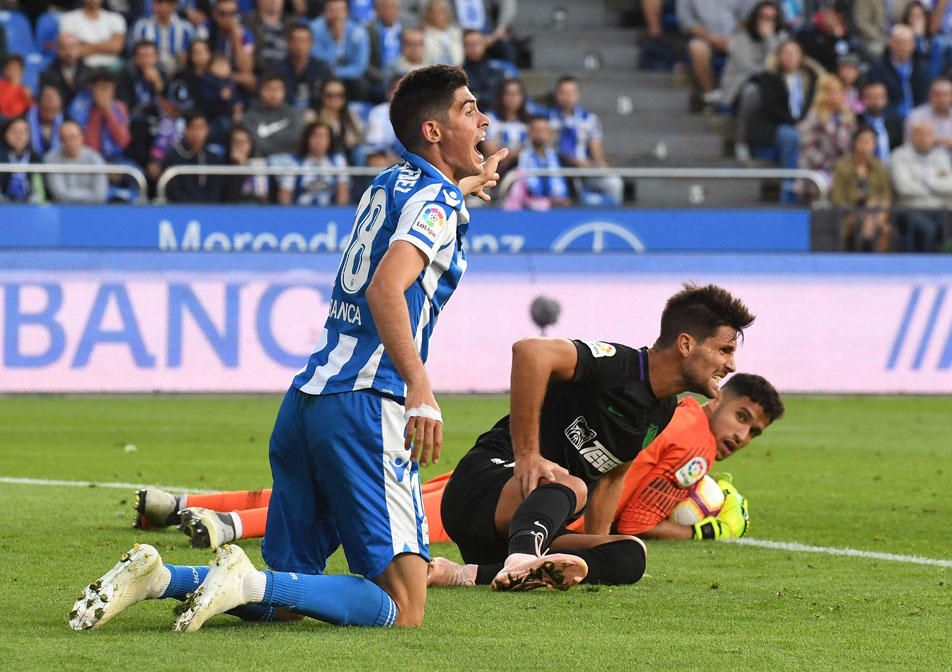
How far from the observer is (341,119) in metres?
20.1

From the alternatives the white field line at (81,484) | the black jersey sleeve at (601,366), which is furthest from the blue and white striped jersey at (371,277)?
the white field line at (81,484)

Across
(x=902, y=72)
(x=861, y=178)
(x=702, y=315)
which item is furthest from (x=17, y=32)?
(x=702, y=315)

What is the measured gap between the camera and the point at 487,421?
14.7 m

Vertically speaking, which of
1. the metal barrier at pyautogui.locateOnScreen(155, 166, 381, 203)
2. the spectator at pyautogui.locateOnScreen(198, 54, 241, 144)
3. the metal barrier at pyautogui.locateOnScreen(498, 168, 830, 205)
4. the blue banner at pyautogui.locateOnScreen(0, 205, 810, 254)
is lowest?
the blue banner at pyautogui.locateOnScreen(0, 205, 810, 254)

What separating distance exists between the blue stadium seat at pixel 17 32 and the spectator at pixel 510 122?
18.5ft

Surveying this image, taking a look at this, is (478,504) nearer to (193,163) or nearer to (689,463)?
(689,463)

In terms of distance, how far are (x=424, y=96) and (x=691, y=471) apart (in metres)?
3.12

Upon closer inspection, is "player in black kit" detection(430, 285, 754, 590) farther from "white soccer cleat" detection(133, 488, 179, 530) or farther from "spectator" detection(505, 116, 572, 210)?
"spectator" detection(505, 116, 572, 210)

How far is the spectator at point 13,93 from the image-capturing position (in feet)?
64.5

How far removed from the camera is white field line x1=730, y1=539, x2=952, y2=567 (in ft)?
25.4

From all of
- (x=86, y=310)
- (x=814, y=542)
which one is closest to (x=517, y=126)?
(x=86, y=310)

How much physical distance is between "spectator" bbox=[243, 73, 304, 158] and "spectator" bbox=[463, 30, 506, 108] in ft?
7.77

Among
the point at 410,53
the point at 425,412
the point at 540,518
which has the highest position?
the point at 410,53

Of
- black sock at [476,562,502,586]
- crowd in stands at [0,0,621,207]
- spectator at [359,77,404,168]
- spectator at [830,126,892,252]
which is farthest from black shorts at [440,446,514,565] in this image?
spectator at [830,126,892,252]
